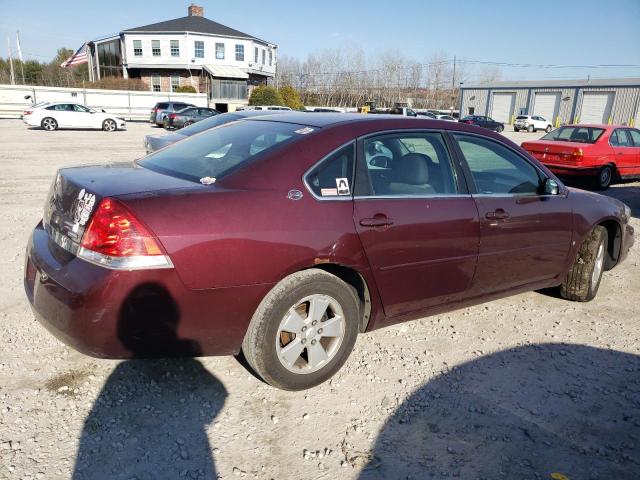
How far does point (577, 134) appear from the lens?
41.1 ft

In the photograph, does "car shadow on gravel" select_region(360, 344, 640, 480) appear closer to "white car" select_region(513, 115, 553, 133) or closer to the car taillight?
the car taillight

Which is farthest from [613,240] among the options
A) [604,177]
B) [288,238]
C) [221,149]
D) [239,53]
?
[239,53]

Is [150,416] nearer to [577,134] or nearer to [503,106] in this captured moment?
[577,134]

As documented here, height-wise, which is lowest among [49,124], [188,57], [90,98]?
[49,124]

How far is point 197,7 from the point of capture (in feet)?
186

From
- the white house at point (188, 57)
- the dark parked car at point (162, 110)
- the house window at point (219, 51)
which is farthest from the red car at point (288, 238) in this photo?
the house window at point (219, 51)

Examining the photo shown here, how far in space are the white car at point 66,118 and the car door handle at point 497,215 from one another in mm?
25281

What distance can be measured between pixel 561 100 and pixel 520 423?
197ft

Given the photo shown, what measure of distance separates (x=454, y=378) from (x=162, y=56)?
177 feet

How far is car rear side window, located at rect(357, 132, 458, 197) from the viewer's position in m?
3.22

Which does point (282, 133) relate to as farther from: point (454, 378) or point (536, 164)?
point (536, 164)

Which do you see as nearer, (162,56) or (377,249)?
(377,249)

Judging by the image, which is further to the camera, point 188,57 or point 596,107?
point 596,107

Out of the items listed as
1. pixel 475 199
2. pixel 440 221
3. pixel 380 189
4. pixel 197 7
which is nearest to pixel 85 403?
pixel 380 189
